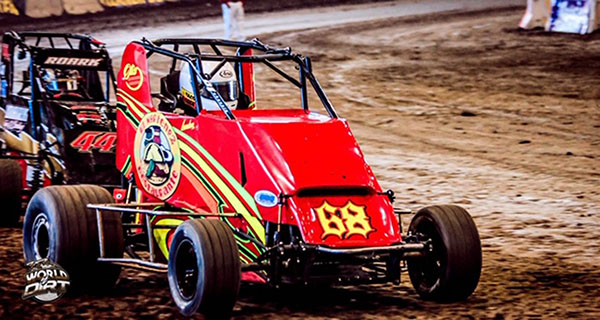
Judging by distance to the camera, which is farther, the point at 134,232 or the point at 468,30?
the point at 468,30

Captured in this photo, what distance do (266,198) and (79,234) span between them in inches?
56.1

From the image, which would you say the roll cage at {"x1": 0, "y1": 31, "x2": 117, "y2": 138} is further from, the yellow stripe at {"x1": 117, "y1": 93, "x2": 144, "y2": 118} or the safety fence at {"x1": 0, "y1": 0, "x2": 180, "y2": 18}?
the safety fence at {"x1": 0, "y1": 0, "x2": 180, "y2": 18}

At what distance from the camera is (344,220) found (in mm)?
7172

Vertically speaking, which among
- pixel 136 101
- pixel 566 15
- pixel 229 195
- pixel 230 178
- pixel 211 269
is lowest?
pixel 211 269

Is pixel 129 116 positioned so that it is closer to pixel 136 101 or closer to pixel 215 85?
pixel 136 101

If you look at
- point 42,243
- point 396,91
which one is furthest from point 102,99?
point 396,91

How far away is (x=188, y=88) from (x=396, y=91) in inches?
441

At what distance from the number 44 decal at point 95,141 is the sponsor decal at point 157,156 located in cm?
217

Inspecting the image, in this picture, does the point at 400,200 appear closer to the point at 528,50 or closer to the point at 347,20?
the point at 528,50

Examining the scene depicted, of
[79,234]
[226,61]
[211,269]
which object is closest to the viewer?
[211,269]

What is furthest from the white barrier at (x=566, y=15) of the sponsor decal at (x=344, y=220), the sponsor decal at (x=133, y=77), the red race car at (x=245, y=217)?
the sponsor decal at (x=344, y=220)

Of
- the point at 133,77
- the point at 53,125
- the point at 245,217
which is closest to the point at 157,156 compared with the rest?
the point at 133,77

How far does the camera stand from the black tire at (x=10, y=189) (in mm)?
10281

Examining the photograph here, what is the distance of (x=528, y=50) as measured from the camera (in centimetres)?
2286
